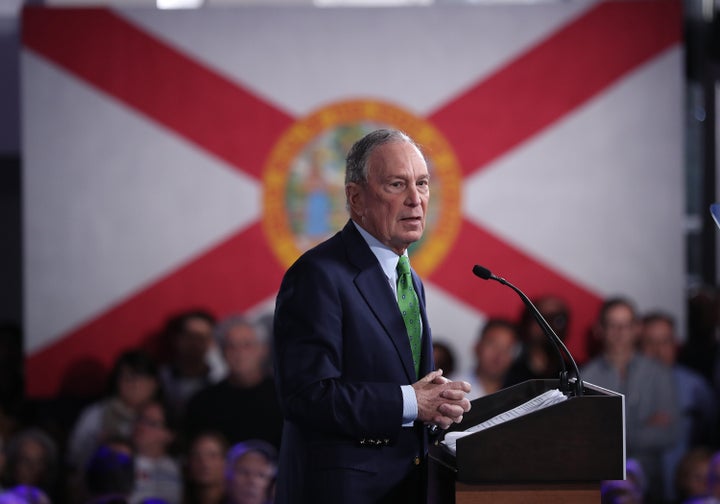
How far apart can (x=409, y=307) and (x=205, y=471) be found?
2673 millimetres

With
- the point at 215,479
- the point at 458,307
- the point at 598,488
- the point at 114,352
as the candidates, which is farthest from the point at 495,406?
the point at 114,352

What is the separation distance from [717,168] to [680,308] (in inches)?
36.4

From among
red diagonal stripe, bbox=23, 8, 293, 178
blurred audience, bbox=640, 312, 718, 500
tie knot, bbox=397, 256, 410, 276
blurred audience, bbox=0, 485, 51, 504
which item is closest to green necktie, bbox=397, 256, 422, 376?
tie knot, bbox=397, 256, 410, 276

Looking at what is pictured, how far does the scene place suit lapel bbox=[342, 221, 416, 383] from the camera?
1.81 m

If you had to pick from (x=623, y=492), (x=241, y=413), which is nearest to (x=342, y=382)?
(x=623, y=492)

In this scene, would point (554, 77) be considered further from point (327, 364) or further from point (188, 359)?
point (327, 364)

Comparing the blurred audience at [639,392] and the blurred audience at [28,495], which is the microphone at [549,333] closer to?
the blurred audience at [28,495]

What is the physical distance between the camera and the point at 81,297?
18.0 feet

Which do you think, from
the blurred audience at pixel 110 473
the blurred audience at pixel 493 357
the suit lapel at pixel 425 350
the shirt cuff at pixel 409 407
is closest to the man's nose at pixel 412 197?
the suit lapel at pixel 425 350

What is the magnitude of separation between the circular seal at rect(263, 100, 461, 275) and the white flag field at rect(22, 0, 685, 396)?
0.4 inches

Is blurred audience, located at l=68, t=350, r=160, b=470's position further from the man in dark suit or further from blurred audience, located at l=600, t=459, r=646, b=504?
the man in dark suit

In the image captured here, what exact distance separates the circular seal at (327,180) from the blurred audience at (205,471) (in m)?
1.39

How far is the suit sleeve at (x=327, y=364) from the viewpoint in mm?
1699

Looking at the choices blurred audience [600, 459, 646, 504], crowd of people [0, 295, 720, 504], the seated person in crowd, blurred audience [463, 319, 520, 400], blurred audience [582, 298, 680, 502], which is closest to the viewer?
blurred audience [600, 459, 646, 504]
